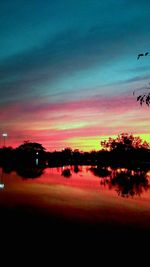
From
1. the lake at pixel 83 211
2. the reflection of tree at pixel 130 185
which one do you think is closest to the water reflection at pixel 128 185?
the reflection of tree at pixel 130 185

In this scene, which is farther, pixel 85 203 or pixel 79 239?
pixel 85 203

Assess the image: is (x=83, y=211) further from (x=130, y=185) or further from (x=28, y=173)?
(x=28, y=173)

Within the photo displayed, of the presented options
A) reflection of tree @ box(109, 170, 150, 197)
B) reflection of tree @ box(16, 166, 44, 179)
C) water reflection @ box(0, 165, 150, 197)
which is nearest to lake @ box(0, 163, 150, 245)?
reflection of tree @ box(109, 170, 150, 197)

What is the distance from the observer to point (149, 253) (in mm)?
13500

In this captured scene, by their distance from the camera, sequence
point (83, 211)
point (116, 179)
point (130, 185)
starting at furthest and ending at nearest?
point (116, 179) → point (130, 185) → point (83, 211)

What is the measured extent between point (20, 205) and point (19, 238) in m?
10.6

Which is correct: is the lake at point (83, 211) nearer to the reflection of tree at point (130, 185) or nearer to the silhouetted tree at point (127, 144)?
the reflection of tree at point (130, 185)

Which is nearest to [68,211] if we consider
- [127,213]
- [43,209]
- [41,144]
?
[43,209]

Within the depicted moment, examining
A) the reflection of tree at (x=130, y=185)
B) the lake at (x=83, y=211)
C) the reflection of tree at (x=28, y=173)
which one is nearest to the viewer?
the lake at (x=83, y=211)

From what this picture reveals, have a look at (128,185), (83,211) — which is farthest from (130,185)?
(83,211)

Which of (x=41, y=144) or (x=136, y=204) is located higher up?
(x=41, y=144)

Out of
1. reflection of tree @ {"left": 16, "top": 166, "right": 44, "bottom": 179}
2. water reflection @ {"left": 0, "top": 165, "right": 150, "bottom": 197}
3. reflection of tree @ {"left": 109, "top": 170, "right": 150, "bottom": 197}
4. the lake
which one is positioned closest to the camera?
the lake

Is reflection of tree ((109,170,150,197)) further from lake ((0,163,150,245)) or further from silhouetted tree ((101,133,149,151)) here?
silhouetted tree ((101,133,149,151))

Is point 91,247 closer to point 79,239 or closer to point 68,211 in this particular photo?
point 79,239
